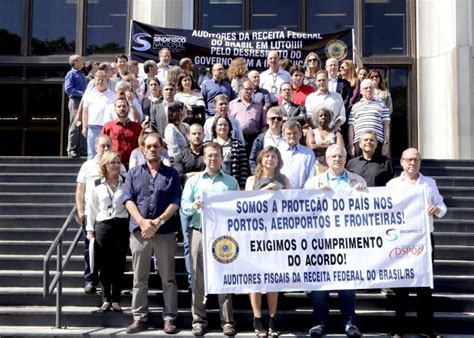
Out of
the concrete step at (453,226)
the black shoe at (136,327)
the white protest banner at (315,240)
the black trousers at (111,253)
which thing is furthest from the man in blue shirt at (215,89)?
the black shoe at (136,327)

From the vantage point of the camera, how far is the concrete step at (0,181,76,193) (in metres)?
11.1

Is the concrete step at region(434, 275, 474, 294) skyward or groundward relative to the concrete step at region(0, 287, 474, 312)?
skyward

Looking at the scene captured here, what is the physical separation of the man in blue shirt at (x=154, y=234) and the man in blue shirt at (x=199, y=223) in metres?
0.19

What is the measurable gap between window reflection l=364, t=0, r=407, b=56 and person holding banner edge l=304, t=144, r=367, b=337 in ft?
32.5

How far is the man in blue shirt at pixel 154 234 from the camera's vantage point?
24.3 ft

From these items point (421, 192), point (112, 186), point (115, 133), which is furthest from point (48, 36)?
point (421, 192)

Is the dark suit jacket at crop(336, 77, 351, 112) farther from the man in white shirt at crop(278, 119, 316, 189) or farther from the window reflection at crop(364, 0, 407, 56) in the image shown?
the window reflection at crop(364, 0, 407, 56)

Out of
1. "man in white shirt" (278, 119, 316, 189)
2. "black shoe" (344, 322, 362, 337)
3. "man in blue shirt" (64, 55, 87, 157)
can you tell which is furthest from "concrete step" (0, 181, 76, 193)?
"black shoe" (344, 322, 362, 337)

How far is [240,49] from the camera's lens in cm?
1396

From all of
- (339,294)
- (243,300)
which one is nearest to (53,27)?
(243,300)

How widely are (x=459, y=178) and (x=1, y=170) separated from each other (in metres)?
8.18

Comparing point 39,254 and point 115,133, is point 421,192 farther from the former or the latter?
point 39,254

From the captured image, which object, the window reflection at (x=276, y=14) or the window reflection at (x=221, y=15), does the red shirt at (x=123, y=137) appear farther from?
the window reflection at (x=276, y=14)

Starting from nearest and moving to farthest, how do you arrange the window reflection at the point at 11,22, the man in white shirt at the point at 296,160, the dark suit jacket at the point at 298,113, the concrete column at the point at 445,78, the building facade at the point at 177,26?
the man in white shirt at the point at 296,160 → the dark suit jacket at the point at 298,113 → the concrete column at the point at 445,78 → the building facade at the point at 177,26 → the window reflection at the point at 11,22
